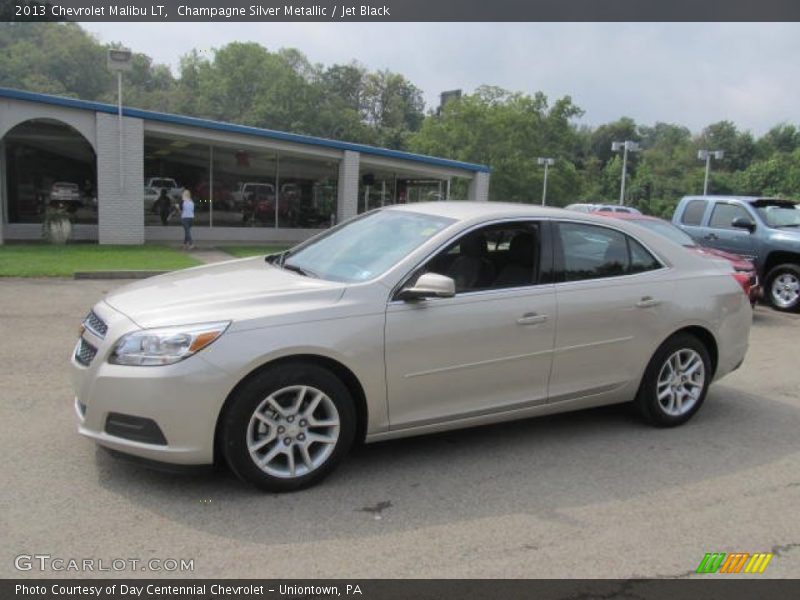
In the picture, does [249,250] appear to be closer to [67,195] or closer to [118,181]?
[118,181]

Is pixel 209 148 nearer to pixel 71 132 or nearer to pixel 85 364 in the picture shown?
pixel 71 132

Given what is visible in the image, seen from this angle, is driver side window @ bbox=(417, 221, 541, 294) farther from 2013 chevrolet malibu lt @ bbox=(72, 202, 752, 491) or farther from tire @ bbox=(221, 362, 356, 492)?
tire @ bbox=(221, 362, 356, 492)

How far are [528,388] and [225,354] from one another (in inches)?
79.5

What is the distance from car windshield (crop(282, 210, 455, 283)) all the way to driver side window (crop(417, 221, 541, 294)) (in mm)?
186

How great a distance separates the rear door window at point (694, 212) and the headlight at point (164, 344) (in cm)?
1105

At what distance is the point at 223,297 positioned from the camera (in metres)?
3.99

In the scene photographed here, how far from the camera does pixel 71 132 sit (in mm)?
20109

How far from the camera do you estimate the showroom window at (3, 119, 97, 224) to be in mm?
19891

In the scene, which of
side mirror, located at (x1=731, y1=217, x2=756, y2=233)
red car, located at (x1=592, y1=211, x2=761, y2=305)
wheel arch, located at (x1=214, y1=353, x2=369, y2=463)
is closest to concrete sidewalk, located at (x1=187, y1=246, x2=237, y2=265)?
red car, located at (x1=592, y1=211, x2=761, y2=305)

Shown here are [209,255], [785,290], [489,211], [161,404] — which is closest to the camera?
[161,404]

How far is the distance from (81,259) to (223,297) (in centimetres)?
1277

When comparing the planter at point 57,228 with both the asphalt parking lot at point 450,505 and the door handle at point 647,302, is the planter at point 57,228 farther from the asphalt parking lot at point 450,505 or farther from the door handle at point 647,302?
the door handle at point 647,302

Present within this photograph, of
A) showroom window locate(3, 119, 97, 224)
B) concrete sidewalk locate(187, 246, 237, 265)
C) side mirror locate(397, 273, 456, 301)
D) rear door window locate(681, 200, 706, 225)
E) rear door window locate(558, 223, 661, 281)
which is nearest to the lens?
side mirror locate(397, 273, 456, 301)
